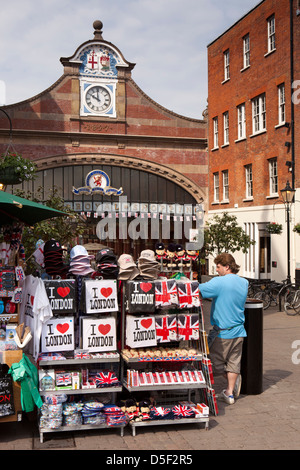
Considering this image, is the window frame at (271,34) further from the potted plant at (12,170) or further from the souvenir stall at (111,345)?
the souvenir stall at (111,345)

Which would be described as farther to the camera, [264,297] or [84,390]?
[264,297]

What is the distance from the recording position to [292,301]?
16.9 m

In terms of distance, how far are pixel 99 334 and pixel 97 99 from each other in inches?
1008

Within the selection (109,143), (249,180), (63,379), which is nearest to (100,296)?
(63,379)

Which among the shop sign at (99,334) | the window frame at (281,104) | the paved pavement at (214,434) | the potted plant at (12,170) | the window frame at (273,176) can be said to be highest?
the window frame at (281,104)

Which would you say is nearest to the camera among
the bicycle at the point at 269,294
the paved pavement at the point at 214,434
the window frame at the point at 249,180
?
the paved pavement at the point at 214,434

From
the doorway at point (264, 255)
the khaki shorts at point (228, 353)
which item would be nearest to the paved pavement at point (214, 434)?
the khaki shorts at point (228, 353)

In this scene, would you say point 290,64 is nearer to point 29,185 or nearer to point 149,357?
point 29,185

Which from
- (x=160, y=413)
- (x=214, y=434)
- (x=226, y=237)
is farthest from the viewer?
(x=226, y=237)

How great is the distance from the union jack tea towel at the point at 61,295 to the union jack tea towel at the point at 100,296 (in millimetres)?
156

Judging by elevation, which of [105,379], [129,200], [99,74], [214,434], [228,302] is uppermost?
[99,74]

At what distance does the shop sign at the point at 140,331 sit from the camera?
20.4ft

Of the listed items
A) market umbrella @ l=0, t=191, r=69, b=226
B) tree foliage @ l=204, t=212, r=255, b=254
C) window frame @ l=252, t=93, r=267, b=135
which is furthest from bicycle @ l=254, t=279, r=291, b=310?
market umbrella @ l=0, t=191, r=69, b=226

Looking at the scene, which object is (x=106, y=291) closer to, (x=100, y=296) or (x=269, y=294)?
(x=100, y=296)
